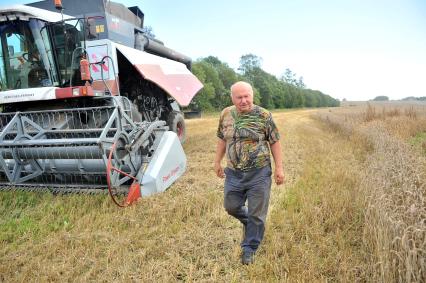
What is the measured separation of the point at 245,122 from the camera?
2537 mm

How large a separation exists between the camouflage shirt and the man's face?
0.24ft

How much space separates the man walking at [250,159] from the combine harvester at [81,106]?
130 cm

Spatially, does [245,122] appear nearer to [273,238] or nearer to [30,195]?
[273,238]

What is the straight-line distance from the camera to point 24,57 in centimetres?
492

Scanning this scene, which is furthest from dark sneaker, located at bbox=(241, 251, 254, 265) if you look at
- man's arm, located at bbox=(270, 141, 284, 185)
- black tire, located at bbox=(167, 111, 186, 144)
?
black tire, located at bbox=(167, 111, 186, 144)

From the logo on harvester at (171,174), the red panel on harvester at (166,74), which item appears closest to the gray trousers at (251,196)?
the logo on harvester at (171,174)

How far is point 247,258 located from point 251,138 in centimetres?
84

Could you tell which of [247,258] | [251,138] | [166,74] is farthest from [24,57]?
[247,258]

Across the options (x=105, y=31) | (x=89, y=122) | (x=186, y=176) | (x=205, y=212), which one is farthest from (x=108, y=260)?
(x=105, y=31)

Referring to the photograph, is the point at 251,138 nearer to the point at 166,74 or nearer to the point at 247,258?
the point at 247,258

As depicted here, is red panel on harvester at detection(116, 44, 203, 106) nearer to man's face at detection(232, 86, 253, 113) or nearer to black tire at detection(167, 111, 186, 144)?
black tire at detection(167, 111, 186, 144)

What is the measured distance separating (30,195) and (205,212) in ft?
6.56

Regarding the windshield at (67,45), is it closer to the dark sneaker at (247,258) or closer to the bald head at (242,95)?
the bald head at (242,95)

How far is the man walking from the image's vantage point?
2.50 meters
